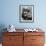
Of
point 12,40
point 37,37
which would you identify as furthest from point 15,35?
point 37,37

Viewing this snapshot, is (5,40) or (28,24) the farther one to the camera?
(28,24)

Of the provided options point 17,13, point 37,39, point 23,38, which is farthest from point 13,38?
point 17,13

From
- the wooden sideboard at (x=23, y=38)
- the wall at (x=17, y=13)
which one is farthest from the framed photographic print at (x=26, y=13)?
the wooden sideboard at (x=23, y=38)

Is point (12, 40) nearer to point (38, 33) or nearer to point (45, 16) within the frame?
point (38, 33)

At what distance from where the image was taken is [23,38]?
3562 mm

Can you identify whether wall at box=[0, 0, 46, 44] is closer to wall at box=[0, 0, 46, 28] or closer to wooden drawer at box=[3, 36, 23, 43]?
wall at box=[0, 0, 46, 28]

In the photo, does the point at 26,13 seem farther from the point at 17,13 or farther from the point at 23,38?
the point at 23,38

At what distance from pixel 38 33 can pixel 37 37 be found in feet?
0.39

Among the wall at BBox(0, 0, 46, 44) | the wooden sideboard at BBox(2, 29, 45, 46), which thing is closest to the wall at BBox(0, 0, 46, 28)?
the wall at BBox(0, 0, 46, 44)

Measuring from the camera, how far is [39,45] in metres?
3.57

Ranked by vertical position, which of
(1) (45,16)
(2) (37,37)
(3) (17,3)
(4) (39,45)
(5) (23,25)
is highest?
(3) (17,3)

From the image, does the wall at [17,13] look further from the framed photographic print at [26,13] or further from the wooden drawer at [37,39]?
the wooden drawer at [37,39]

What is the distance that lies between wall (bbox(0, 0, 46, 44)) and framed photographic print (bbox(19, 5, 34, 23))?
0.10m

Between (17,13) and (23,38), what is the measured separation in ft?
2.99
